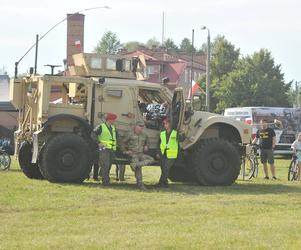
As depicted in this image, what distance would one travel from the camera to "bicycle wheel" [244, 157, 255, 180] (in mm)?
20609

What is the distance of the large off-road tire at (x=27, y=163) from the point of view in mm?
18078

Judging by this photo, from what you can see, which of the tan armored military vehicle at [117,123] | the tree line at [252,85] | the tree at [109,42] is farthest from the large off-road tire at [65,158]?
the tree at [109,42]

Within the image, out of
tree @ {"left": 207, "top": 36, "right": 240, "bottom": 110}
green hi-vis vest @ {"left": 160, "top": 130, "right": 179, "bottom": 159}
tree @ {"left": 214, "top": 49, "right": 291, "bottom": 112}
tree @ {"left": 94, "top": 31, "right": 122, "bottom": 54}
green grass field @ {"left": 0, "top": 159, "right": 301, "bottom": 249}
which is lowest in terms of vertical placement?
green grass field @ {"left": 0, "top": 159, "right": 301, "bottom": 249}

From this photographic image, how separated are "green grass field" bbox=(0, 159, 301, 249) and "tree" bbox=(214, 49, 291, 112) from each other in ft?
182

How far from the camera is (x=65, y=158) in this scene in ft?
52.6

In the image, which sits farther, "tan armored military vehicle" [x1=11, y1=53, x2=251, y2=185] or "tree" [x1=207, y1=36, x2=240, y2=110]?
"tree" [x1=207, y1=36, x2=240, y2=110]

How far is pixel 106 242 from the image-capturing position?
Result: 906 centimetres

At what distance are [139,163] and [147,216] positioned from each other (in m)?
4.51

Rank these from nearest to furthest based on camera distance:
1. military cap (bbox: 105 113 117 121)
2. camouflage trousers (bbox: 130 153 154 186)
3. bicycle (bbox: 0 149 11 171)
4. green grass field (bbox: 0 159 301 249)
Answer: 1. green grass field (bbox: 0 159 301 249)
2. camouflage trousers (bbox: 130 153 154 186)
3. military cap (bbox: 105 113 117 121)
4. bicycle (bbox: 0 149 11 171)

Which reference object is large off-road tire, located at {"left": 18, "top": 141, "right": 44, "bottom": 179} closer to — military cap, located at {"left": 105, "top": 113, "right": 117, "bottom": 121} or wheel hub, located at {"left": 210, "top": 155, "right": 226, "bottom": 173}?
military cap, located at {"left": 105, "top": 113, "right": 117, "bottom": 121}

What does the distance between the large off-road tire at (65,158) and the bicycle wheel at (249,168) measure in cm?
603

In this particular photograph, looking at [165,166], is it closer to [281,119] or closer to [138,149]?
[138,149]

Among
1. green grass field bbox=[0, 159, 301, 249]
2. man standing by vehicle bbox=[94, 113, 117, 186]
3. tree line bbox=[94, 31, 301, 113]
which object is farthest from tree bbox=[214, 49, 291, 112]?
man standing by vehicle bbox=[94, 113, 117, 186]

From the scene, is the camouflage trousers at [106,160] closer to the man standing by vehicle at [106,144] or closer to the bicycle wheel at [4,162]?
the man standing by vehicle at [106,144]
